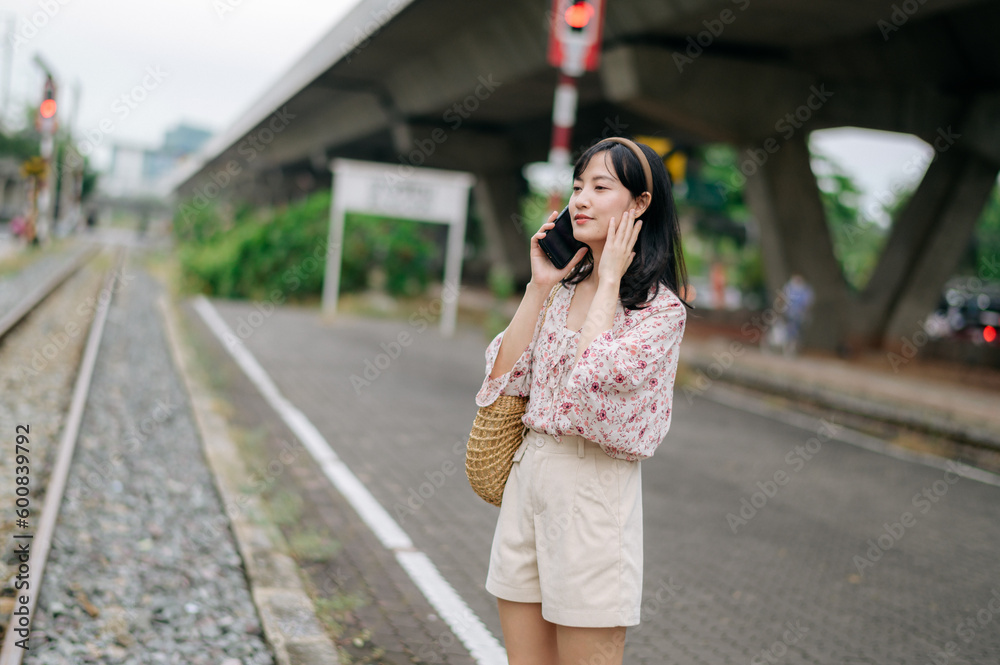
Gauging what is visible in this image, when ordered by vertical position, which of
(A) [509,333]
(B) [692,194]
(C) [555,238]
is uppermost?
(B) [692,194]

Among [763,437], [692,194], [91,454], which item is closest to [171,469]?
[91,454]

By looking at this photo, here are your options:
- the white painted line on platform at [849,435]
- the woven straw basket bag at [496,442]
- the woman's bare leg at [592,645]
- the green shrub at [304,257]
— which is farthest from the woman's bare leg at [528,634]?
the green shrub at [304,257]

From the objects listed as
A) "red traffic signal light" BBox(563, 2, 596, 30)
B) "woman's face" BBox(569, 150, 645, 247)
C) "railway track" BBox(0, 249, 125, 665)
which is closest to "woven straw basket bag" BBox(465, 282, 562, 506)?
"woman's face" BBox(569, 150, 645, 247)

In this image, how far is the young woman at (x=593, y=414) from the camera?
2.34 metres

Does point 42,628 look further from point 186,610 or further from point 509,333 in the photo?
point 509,333

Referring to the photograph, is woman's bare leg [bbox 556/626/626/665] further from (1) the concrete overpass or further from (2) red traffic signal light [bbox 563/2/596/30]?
(1) the concrete overpass

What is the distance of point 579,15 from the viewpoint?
1072cm

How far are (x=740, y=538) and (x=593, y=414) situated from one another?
14.3 ft

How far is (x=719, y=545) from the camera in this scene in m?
6.07

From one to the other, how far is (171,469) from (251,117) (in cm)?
2874

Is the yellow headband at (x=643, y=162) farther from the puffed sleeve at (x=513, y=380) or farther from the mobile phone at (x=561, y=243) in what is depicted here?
the puffed sleeve at (x=513, y=380)

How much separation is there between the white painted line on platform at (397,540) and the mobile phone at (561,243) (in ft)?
6.81

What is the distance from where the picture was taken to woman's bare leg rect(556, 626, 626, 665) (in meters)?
2.40

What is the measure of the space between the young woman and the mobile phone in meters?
0.02
